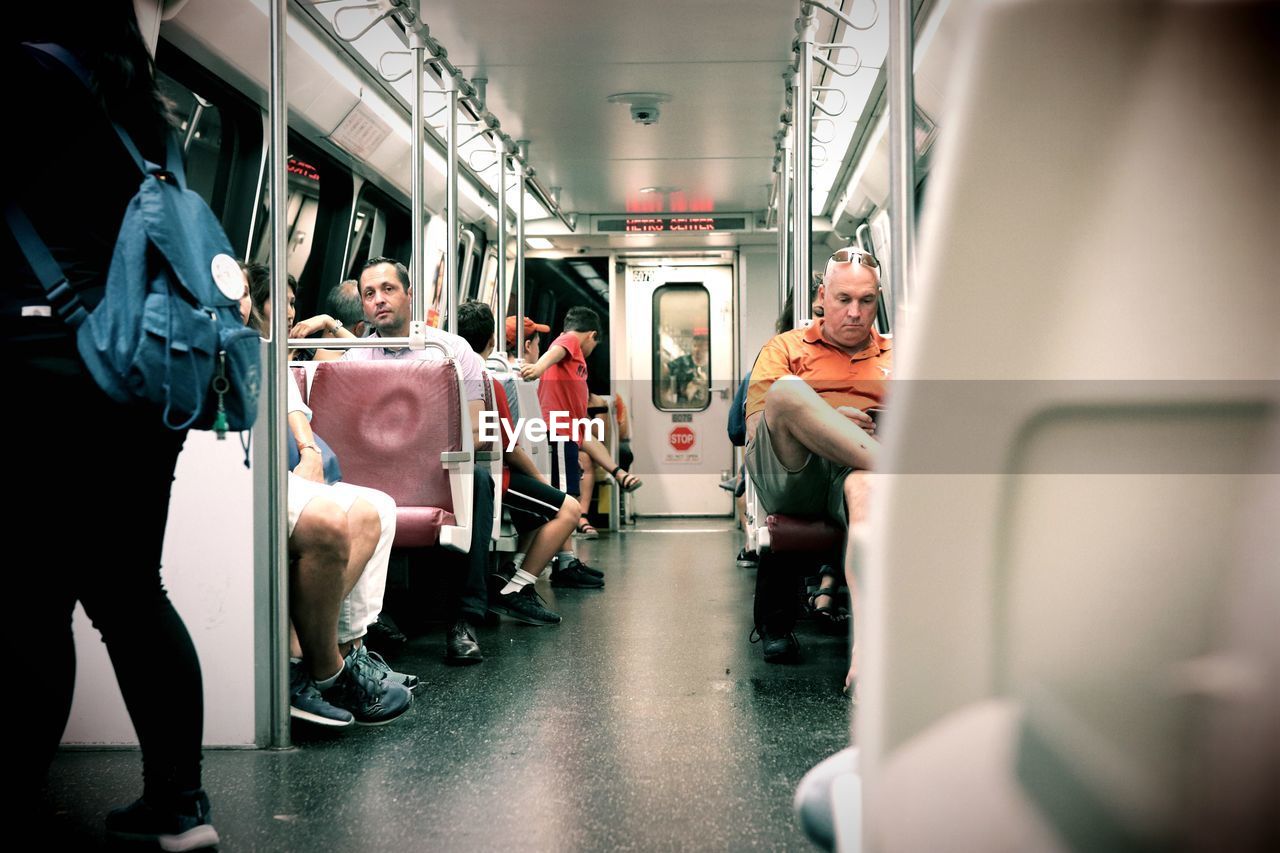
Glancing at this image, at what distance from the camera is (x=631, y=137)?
8133 millimetres

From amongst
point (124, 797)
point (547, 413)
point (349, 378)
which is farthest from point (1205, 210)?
point (547, 413)

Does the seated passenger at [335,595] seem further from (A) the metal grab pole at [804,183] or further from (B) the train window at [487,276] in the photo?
(B) the train window at [487,276]

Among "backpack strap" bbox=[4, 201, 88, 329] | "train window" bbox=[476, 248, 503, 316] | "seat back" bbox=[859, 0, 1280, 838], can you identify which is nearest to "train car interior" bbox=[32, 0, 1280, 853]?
"seat back" bbox=[859, 0, 1280, 838]

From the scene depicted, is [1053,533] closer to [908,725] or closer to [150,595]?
[908,725]

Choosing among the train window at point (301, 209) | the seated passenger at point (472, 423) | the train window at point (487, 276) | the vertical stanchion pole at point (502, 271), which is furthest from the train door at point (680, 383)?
the seated passenger at point (472, 423)

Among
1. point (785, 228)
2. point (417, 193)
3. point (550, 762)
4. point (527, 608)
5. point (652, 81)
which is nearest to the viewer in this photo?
point (550, 762)

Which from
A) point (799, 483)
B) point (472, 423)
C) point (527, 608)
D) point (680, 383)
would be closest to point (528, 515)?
point (527, 608)

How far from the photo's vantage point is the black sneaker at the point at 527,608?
4684mm

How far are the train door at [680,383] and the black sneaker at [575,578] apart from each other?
432cm

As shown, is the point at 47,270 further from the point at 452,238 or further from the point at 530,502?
the point at 452,238

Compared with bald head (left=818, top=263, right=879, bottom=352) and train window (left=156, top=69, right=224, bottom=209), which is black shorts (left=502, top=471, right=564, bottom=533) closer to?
bald head (left=818, top=263, right=879, bottom=352)

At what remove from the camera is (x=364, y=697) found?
296cm

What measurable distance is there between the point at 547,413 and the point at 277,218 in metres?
4.70

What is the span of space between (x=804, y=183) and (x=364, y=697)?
2886 millimetres
